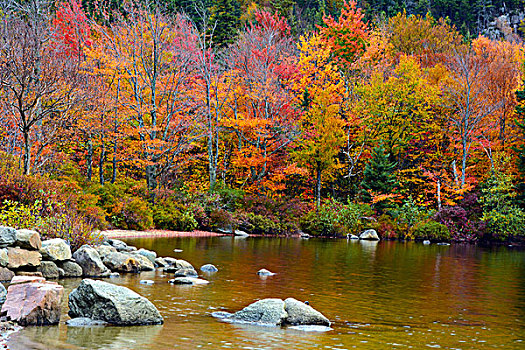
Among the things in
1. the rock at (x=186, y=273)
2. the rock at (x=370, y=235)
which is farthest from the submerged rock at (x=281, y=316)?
the rock at (x=370, y=235)

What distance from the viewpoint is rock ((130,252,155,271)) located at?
52.9 ft

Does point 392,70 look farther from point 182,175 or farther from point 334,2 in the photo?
point 334,2

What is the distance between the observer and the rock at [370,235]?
34625 mm

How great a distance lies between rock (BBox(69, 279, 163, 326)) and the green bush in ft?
92.7

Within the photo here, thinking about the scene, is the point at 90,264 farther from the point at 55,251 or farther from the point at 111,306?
the point at 111,306

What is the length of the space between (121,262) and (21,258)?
10.3 ft

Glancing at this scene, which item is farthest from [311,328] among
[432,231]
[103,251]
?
[432,231]

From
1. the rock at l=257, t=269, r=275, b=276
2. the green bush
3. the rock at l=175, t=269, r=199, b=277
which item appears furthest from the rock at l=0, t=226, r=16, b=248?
the green bush

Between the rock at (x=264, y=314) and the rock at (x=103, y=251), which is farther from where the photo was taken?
the rock at (x=103, y=251)

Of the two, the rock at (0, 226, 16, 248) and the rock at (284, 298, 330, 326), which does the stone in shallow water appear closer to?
the rock at (284, 298, 330, 326)

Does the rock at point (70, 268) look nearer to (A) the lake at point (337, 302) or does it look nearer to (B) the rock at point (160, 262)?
(A) the lake at point (337, 302)

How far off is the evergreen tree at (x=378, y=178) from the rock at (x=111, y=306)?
97.6ft

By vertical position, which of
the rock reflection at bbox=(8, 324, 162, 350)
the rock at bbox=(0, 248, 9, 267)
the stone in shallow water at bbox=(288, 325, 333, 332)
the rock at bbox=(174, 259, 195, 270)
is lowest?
the rock reflection at bbox=(8, 324, 162, 350)

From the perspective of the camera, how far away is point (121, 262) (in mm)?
15602
